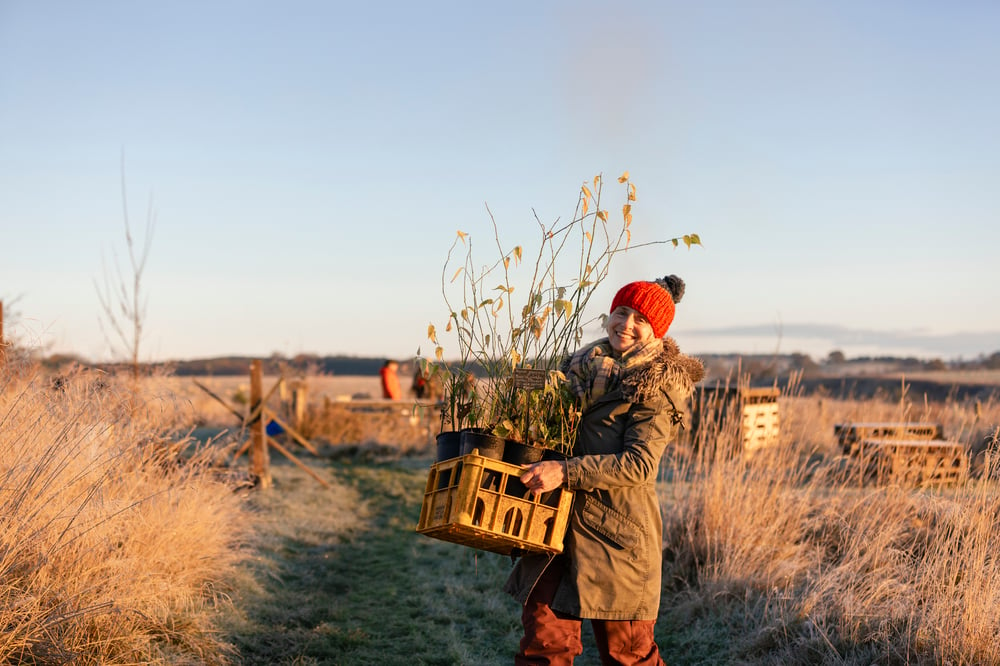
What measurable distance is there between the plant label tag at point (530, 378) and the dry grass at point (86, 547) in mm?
2079

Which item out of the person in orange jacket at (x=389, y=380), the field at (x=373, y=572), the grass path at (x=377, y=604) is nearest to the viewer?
the field at (x=373, y=572)

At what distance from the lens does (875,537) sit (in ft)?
→ 19.1

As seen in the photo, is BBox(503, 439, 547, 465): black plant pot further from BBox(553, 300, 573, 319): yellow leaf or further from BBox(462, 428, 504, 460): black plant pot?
BBox(553, 300, 573, 319): yellow leaf

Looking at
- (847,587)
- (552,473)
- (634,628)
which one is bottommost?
(847,587)

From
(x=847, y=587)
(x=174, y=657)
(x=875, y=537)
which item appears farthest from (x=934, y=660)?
(x=174, y=657)

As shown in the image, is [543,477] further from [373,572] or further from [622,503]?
[373,572]

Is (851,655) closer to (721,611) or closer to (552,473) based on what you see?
(721,611)

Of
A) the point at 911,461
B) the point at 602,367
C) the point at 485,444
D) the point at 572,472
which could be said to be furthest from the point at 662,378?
the point at 911,461

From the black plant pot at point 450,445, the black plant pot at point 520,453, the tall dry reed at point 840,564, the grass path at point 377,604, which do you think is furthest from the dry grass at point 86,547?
the tall dry reed at point 840,564

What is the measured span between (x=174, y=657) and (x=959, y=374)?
4261 centimetres

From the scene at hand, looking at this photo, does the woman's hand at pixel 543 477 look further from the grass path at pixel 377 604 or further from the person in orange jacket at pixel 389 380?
the person in orange jacket at pixel 389 380

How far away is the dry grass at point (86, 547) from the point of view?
Result: 3.88 m

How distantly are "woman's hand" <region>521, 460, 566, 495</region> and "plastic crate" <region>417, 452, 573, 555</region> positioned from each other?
0.04m

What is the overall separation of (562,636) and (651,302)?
4.40 feet
